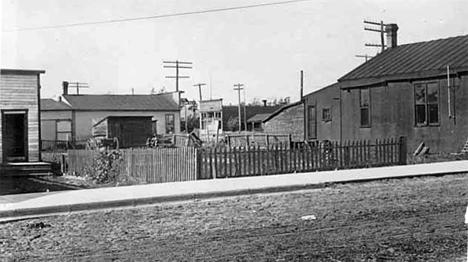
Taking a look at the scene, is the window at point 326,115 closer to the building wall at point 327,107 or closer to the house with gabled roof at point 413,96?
the building wall at point 327,107

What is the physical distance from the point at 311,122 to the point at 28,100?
16.3 meters

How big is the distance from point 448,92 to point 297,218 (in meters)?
16.1

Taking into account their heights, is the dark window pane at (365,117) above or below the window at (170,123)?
below

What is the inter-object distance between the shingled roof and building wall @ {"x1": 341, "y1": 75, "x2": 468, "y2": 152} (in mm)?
471

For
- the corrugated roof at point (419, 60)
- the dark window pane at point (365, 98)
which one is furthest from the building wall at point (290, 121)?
the dark window pane at point (365, 98)

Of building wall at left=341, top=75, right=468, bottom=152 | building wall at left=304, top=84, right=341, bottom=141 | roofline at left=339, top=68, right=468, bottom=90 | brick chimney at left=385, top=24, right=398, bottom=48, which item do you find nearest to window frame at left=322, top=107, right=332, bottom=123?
building wall at left=304, top=84, right=341, bottom=141

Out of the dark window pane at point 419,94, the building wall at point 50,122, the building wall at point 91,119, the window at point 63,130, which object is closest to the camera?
the dark window pane at point 419,94

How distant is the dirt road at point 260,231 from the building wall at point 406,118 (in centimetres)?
1181

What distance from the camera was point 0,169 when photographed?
68.6 ft

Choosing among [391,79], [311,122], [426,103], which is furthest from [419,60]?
[311,122]

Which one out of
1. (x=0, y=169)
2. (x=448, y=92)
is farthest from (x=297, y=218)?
(x=448, y=92)

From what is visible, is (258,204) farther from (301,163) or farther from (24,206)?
(301,163)

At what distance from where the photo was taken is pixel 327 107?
107 ft

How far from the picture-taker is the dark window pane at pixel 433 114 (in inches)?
969
